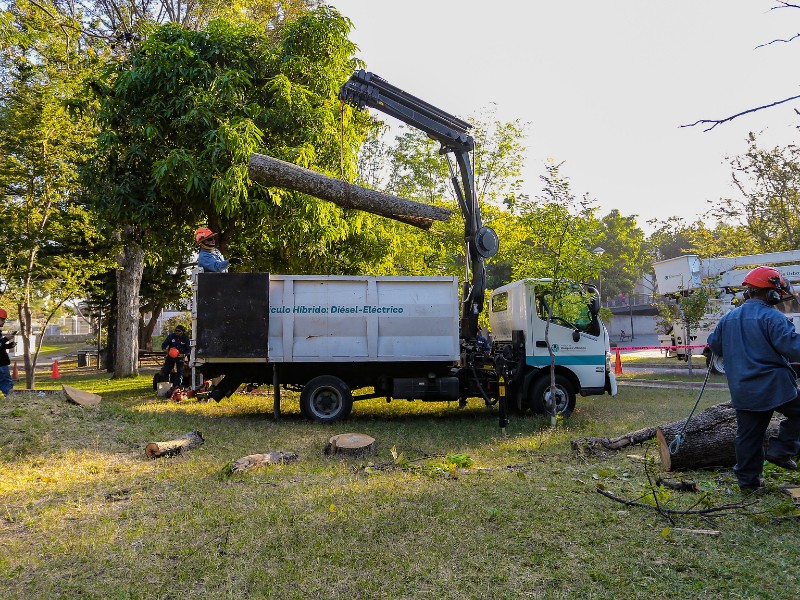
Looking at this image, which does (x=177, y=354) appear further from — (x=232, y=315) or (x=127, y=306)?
(x=127, y=306)

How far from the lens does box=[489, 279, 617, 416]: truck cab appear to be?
9805 mm

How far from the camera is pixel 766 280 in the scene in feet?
16.3

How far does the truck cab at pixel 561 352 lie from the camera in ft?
32.2

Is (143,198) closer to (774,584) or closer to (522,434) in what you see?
(522,434)

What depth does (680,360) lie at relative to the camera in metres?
21.7

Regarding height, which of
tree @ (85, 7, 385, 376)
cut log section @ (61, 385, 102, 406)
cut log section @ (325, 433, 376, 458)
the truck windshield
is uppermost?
tree @ (85, 7, 385, 376)

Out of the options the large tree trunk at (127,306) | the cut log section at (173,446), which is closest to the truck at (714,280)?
the cut log section at (173,446)

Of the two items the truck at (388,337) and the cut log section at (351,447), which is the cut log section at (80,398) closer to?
the truck at (388,337)

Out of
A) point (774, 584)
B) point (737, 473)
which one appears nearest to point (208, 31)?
point (737, 473)

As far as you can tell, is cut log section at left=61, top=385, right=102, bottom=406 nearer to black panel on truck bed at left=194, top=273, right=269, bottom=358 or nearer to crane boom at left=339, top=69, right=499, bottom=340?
black panel on truck bed at left=194, top=273, right=269, bottom=358

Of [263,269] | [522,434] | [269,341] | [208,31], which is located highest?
[208,31]

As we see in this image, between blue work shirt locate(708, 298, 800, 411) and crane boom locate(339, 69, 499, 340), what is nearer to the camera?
blue work shirt locate(708, 298, 800, 411)

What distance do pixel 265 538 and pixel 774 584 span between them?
10.2ft

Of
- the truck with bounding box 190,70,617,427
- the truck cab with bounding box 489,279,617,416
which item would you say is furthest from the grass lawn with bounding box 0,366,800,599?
the truck cab with bounding box 489,279,617,416
